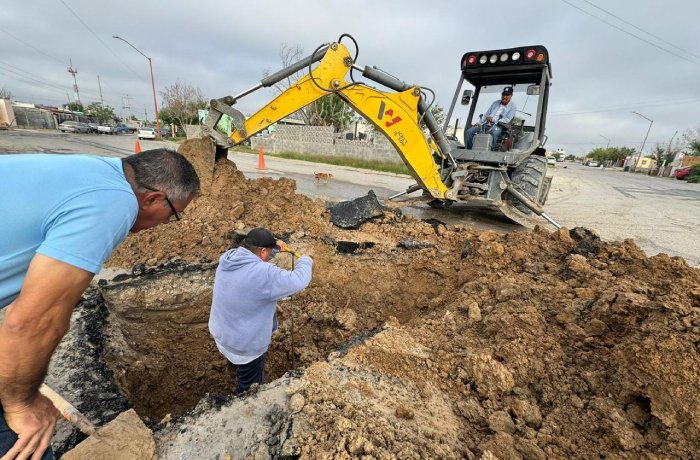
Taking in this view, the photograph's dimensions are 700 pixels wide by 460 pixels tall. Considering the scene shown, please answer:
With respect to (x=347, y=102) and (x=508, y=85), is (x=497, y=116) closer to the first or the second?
(x=508, y=85)

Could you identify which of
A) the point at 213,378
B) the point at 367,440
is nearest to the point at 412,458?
the point at 367,440

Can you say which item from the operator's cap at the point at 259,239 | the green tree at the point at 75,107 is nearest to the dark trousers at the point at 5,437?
the operator's cap at the point at 259,239

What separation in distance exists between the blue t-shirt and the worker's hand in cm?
44

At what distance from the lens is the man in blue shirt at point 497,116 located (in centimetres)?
693

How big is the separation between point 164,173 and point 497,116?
691 centimetres

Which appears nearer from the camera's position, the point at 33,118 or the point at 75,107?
the point at 33,118

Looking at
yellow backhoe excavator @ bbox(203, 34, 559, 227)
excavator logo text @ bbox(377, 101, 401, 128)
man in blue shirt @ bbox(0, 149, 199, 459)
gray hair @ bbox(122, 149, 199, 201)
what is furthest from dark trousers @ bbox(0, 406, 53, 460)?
excavator logo text @ bbox(377, 101, 401, 128)

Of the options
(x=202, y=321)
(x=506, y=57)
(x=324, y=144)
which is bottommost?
(x=202, y=321)

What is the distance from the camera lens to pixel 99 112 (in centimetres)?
6119

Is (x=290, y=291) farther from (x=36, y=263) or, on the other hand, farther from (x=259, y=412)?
(x=36, y=263)

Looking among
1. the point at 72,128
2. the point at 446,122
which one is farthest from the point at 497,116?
the point at 72,128

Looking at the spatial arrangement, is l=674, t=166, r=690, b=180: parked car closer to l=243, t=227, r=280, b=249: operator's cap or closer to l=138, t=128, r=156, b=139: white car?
l=243, t=227, r=280, b=249: operator's cap

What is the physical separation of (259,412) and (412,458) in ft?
2.99

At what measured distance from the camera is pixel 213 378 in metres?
3.74
